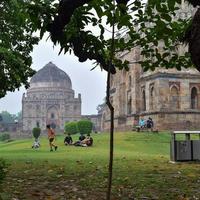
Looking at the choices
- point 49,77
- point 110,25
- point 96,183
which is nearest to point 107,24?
point 110,25

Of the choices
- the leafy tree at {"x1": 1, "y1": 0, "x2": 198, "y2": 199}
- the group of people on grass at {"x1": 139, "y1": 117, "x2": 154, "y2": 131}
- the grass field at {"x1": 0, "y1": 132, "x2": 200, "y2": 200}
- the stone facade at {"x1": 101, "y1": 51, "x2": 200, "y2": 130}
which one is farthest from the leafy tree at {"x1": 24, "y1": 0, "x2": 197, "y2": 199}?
the stone facade at {"x1": 101, "y1": 51, "x2": 200, "y2": 130}

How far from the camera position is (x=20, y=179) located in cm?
954

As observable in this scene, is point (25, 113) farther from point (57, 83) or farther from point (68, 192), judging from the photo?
point (68, 192)

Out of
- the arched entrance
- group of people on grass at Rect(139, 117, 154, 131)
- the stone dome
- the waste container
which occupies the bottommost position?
the waste container

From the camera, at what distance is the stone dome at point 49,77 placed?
8658cm

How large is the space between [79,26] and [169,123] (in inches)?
1324

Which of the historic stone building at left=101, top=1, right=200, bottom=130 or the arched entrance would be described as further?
the arched entrance

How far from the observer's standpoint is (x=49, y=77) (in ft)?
285

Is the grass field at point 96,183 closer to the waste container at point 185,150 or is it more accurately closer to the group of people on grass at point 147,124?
the waste container at point 185,150

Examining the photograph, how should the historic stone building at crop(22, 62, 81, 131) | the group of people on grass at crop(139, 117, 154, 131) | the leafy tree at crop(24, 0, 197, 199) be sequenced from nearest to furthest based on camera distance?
the leafy tree at crop(24, 0, 197, 199) → the group of people on grass at crop(139, 117, 154, 131) → the historic stone building at crop(22, 62, 81, 131)

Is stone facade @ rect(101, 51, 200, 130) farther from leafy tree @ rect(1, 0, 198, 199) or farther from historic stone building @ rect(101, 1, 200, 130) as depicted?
leafy tree @ rect(1, 0, 198, 199)

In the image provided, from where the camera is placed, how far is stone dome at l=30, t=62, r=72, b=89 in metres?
86.6

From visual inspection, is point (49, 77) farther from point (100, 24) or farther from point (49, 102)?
point (100, 24)

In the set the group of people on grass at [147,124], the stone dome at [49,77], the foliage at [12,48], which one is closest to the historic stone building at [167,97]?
the group of people on grass at [147,124]
